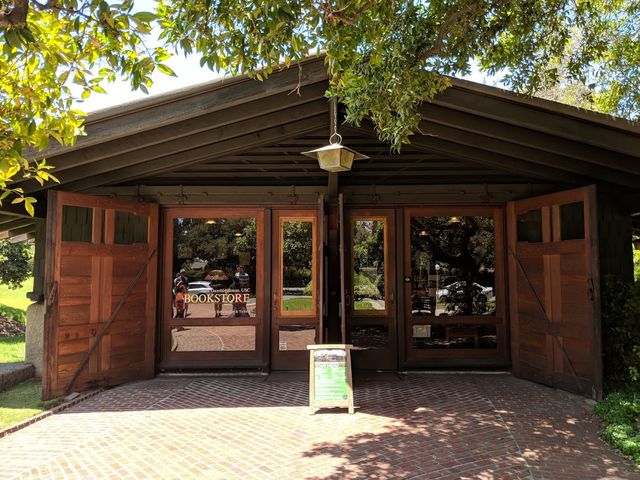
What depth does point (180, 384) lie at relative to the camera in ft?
22.0

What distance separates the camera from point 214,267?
7551 mm

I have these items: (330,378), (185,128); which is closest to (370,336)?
(330,378)

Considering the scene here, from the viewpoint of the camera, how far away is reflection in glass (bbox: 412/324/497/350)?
752 centimetres

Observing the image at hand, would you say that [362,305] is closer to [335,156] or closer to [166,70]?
[335,156]

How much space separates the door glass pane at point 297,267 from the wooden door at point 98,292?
6.96ft

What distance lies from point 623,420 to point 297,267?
485 centimetres

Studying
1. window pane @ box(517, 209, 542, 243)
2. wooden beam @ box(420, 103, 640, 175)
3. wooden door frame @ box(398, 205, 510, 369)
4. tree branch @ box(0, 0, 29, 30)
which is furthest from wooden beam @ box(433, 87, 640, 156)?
tree branch @ box(0, 0, 29, 30)

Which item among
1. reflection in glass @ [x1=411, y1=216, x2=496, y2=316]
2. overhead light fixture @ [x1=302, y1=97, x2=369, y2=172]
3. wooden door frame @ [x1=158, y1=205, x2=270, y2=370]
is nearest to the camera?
overhead light fixture @ [x1=302, y1=97, x2=369, y2=172]

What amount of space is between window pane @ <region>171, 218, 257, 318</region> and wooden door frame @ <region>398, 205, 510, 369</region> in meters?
2.62

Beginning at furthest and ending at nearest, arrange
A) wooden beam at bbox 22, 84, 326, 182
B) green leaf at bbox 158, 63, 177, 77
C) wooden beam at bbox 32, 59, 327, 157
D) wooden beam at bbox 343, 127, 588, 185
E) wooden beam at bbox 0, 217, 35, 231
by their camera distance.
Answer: wooden beam at bbox 0, 217, 35, 231, wooden beam at bbox 343, 127, 588, 185, wooden beam at bbox 22, 84, 326, 182, wooden beam at bbox 32, 59, 327, 157, green leaf at bbox 158, 63, 177, 77

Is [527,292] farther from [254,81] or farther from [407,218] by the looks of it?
[254,81]

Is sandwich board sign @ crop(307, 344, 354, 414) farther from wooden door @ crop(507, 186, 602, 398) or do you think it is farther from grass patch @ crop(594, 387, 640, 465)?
wooden door @ crop(507, 186, 602, 398)

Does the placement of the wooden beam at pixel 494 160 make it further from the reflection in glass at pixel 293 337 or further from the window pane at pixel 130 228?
the window pane at pixel 130 228

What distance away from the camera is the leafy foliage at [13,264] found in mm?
13812
